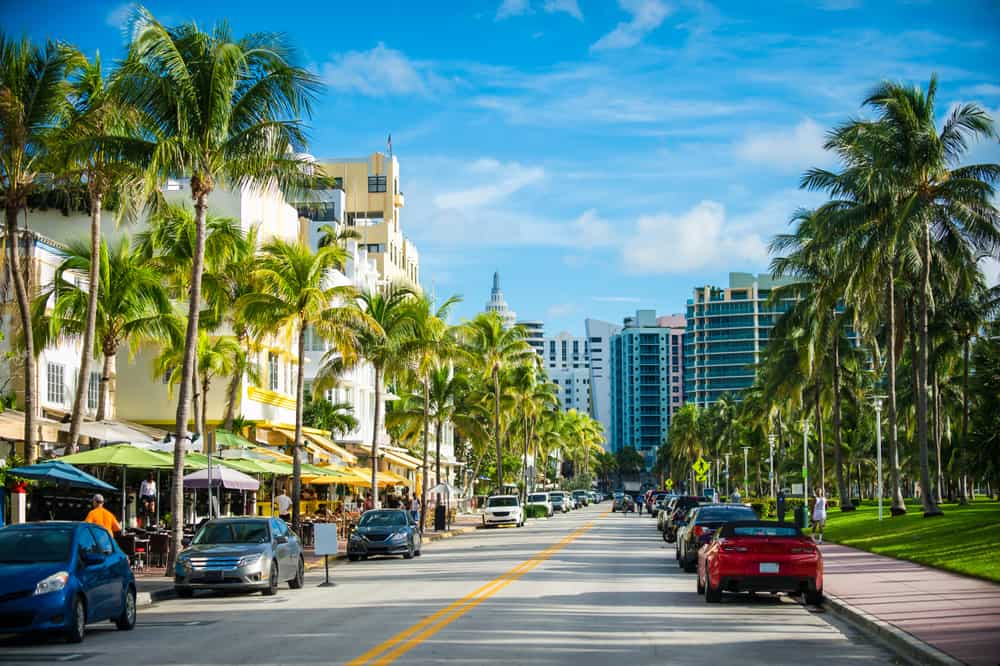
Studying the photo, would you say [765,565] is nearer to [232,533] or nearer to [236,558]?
[236,558]

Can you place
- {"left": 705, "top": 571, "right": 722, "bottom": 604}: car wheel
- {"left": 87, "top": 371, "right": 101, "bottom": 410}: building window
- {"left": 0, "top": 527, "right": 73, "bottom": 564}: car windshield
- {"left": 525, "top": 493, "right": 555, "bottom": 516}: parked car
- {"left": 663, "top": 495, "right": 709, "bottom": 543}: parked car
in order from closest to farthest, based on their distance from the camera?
{"left": 0, "top": 527, "right": 73, "bottom": 564}: car windshield < {"left": 705, "top": 571, "right": 722, "bottom": 604}: car wheel < {"left": 663, "top": 495, "right": 709, "bottom": 543}: parked car < {"left": 87, "top": 371, "right": 101, "bottom": 410}: building window < {"left": 525, "top": 493, "right": 555, "bottom": 516}: parked car

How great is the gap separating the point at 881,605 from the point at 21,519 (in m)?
20.1

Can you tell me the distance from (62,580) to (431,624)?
4.98 m

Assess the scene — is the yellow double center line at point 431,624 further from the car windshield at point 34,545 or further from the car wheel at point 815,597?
the car wheel at point 815,597

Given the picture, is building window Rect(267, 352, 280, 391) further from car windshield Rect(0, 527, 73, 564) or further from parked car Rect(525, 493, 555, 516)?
car windshield Rect(0, 527, 73, 564)

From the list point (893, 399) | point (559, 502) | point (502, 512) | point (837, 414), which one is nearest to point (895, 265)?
point (893, 399)

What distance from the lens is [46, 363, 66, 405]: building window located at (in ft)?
146

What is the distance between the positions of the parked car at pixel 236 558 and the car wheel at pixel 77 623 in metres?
6.67

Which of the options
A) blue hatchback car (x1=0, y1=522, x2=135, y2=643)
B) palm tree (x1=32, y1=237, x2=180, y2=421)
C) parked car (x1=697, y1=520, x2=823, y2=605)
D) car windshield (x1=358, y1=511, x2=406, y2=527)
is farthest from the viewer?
palm tree (x1=32, y1=237, x2=180, y2=421)

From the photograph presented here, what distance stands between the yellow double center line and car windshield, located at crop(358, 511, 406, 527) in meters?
8.52

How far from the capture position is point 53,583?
15.3 m

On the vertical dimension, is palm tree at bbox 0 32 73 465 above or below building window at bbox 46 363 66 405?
above

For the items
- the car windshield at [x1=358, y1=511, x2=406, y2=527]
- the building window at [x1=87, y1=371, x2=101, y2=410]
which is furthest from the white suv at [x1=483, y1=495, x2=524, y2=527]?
the car windshield at [x1=358, y1=511, x2=406, y2=527]

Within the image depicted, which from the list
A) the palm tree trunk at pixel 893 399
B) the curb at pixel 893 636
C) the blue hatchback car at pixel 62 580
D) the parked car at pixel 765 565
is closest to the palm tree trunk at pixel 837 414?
the palm tree trunk at pixel 893 399
